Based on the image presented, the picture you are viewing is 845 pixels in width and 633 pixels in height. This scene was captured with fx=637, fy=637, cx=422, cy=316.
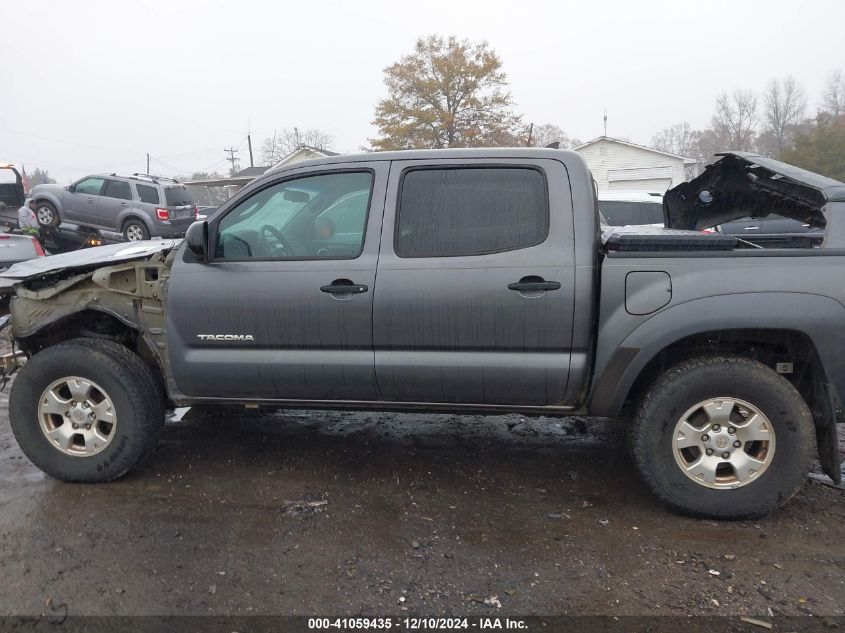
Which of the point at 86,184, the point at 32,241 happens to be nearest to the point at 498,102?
the point at 86,184

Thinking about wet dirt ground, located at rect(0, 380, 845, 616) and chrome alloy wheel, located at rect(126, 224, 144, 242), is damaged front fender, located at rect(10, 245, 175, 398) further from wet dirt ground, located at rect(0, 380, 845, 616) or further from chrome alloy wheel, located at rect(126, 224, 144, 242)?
chrome alloy wheel, located at rect(126, 224, 144, 242)

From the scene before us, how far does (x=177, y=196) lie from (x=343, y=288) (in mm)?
14093

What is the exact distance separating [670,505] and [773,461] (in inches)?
22.0

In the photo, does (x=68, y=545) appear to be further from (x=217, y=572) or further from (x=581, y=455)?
(x=581, y=455)

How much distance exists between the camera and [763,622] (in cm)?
257

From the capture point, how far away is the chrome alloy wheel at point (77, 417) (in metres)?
3.81

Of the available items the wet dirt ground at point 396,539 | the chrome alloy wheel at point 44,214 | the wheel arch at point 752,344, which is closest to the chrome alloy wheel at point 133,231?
the chrome alloy wheel at point 44,214

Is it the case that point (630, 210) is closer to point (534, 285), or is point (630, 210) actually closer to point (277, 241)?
point (534, 285)

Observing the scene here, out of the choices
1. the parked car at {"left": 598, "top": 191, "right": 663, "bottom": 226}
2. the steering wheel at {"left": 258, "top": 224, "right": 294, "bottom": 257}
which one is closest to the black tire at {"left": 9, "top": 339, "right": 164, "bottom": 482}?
the steering wheel at {"left": 258, "top": 224, "right": 294, "bottom": 257}

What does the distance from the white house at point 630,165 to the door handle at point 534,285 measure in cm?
2656

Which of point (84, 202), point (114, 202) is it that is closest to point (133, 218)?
point (114, 202)

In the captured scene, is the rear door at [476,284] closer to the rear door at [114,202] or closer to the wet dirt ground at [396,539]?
the wet dirt ground at [396,539]

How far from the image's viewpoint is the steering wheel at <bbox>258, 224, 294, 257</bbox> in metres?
3.71

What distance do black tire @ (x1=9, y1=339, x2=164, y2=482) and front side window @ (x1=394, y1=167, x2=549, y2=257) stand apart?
1.77 metres
